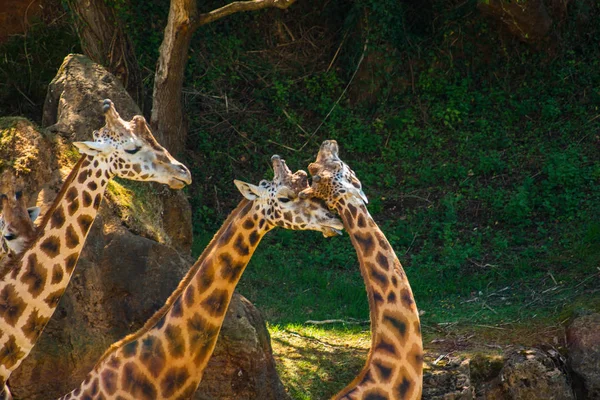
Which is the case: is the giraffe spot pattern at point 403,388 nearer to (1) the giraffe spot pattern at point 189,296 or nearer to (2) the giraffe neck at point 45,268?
(1) the giraffe spot pattern at point 189,296

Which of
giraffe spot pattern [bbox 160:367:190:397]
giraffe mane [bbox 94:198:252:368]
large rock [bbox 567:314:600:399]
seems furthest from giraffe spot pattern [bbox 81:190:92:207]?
large rock [bbox 567:314:600:399]

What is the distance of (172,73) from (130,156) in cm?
514

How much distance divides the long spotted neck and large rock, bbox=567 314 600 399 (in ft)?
12.8

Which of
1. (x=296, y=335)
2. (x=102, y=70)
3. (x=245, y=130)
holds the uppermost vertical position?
(x=102, y=70)

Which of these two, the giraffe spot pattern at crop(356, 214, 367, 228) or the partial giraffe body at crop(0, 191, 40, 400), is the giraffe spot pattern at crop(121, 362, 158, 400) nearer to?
the partial giraffe body at crop(0, 191, 40, 400)

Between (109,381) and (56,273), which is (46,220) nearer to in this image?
(56,273)

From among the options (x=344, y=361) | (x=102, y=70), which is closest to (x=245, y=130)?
(x=102, y=70)

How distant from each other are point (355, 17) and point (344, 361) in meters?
6.93

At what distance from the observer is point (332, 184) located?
5562mm

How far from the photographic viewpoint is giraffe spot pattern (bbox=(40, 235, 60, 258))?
20.3 ft

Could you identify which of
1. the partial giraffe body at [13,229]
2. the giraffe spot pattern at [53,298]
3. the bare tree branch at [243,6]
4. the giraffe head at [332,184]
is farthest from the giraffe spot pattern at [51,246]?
the bare tree branch at [243,6]

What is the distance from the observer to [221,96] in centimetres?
1388

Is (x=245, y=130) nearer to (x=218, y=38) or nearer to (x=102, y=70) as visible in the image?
(x=218, y=38)

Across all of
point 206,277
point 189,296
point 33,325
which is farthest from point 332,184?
point 33,325
